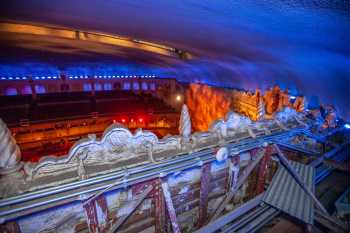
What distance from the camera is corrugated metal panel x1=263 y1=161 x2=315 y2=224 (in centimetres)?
343

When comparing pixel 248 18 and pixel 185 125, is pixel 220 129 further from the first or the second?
pixel 248 18

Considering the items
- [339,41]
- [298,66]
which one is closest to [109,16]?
[339,41]

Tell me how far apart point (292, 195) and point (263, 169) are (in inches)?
31.0

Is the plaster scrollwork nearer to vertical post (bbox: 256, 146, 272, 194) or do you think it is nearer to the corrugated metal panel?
vertical post (bbox: 256, 146, 272, 194)

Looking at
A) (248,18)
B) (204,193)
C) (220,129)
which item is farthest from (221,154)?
(248,18)

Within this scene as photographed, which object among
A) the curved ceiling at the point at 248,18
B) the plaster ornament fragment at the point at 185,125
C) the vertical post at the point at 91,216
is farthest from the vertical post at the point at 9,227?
the curved ceiling at the point at 248,18

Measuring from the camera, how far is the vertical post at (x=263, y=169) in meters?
4.27

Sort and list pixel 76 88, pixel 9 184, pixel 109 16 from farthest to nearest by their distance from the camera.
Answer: pixel 76 88, pixel 109 16, pixel 9 184

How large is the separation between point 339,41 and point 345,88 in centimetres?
401

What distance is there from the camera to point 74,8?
125 inches

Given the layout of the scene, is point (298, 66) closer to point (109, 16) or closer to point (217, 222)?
point (217, 222)

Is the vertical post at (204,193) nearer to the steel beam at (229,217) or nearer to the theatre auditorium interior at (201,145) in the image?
the theatre auditorium interior at (201,145)


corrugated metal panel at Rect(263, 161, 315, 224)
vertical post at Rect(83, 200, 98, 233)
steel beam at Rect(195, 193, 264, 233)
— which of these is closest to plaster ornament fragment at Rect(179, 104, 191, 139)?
steel beam at Rect(195, 193, 264, 233)

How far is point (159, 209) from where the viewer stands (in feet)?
10.1
